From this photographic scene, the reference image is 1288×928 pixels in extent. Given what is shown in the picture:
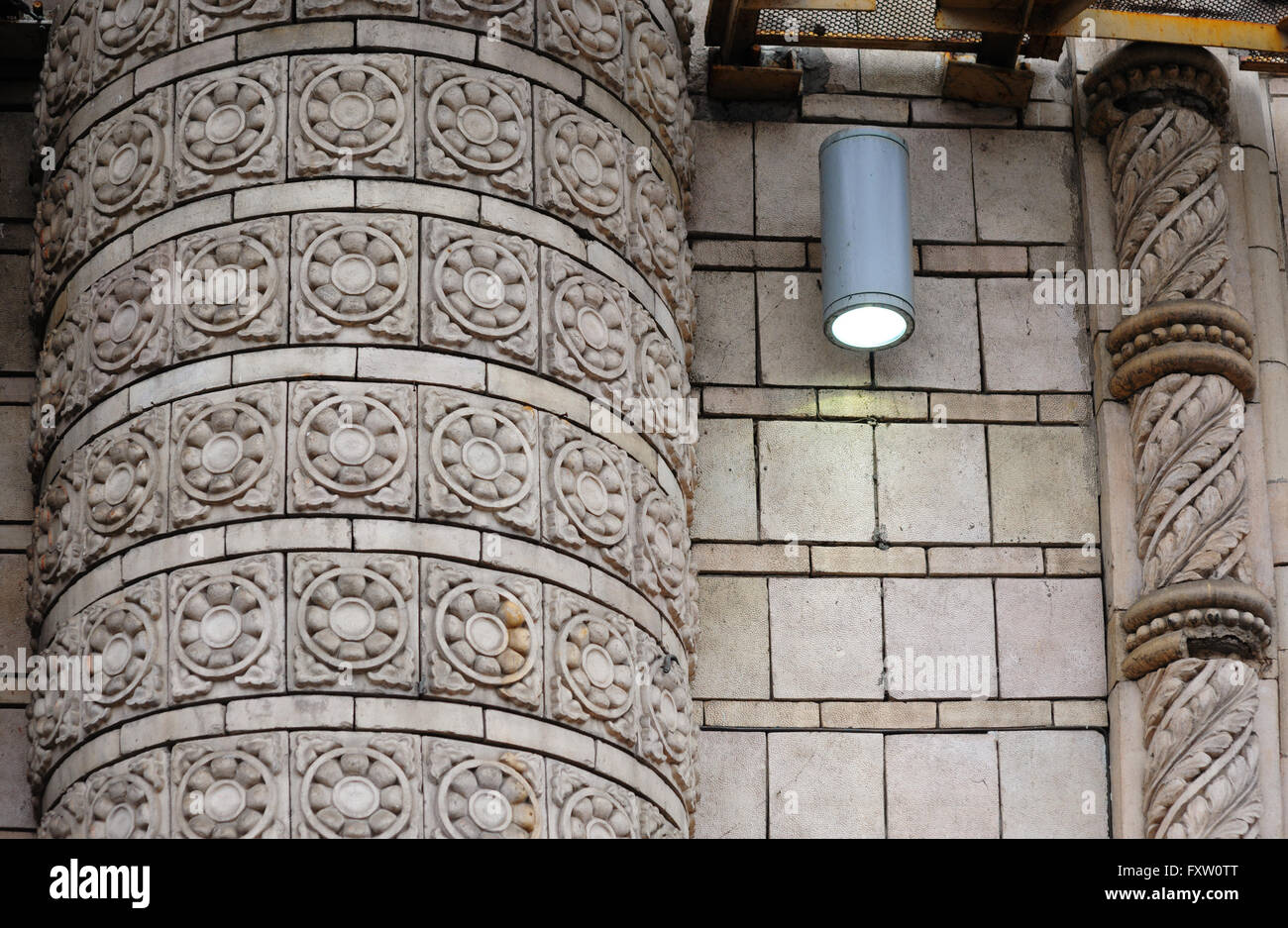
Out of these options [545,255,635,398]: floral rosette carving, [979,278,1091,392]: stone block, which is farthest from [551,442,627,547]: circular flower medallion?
[979,278,1091,392]: stone block

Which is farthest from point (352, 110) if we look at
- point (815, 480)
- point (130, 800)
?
point (130, 800)

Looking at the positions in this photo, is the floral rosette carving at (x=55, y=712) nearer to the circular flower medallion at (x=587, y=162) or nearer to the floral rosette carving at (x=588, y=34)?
the circular flower medallion at (x=587, y=162)

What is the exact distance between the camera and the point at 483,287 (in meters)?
11.9

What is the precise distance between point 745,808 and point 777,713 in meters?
0.53

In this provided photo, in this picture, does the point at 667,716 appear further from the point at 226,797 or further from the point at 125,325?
the point at 125,325

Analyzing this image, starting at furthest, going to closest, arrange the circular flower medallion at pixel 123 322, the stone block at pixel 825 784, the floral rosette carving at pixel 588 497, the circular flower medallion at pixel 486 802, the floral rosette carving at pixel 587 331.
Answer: the stone block at pixel 825 784 < the floral rosette carving at pixel 587 331 < the circular flower medallion at pixel 123 322 < the floral rosette carving at pixel 588 497 < the circular flower medallion at pixel 486 802

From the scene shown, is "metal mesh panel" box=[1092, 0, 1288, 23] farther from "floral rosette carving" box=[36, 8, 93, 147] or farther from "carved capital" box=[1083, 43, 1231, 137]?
"floral rosette carving" box=[36, 8, 93, 147]

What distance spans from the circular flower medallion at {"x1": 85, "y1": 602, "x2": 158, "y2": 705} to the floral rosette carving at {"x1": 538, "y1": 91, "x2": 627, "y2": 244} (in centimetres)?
289

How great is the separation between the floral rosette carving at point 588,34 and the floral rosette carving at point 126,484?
9.27 ft

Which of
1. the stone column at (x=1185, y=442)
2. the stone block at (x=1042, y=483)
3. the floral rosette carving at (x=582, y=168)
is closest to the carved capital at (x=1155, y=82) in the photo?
the stone column at (x=1185, y=442)

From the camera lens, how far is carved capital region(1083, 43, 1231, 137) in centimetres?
1403

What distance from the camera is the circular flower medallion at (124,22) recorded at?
12.6 metres

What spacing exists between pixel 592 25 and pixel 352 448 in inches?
112
